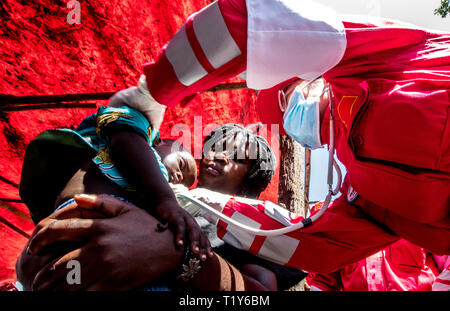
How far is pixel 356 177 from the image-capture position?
99 cm

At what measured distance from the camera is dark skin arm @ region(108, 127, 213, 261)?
1.92ft

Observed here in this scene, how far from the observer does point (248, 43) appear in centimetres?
68

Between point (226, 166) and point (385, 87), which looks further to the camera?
point (226, 166)

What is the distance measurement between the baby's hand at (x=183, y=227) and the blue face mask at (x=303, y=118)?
900 millimetres

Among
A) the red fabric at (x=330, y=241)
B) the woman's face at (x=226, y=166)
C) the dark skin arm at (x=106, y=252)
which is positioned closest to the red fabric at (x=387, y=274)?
the red fabric at (x=330, y=241)

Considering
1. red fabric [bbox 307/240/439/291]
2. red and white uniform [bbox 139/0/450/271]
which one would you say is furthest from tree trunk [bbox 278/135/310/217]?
red and white uniform [bbox 139/0/450/271]

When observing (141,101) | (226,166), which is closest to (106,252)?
(141,101)

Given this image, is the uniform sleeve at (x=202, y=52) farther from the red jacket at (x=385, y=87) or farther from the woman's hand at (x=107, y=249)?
the woman's hand at (x=107, y=249)

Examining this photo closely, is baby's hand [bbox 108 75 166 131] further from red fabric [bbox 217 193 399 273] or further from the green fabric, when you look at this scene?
red fabric [bbox 217 193 399 273]

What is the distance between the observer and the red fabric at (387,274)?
5.64ft

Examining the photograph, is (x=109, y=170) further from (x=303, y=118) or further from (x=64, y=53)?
(x=64, y=53)

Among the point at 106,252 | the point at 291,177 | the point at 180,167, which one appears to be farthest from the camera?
the point at 291,177

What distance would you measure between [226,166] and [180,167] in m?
0.40

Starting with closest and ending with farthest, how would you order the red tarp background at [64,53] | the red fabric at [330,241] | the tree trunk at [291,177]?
the red fabric at [330,241], the red tarp background at [64,53], the tree trunk at [291,177]
